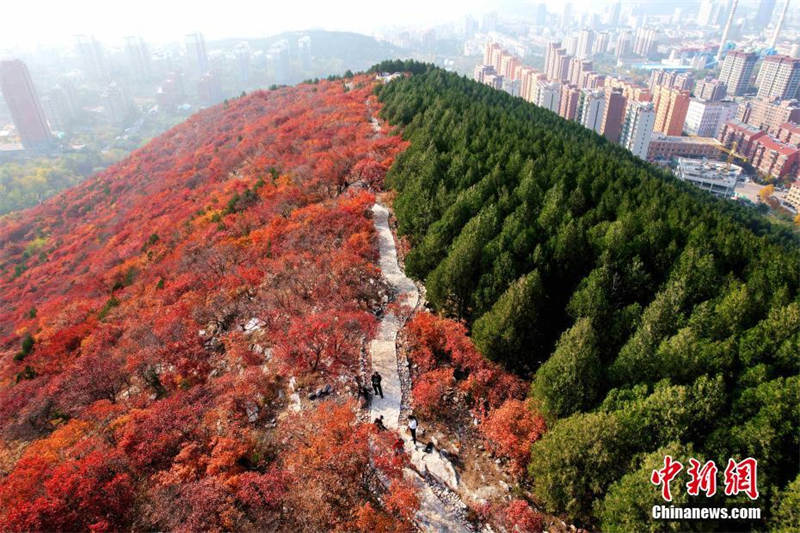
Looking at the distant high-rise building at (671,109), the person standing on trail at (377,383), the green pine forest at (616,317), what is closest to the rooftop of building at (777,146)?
the distant high-rise building at (671,109)

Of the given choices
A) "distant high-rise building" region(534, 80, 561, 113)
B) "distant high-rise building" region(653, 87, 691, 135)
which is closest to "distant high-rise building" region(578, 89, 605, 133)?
"distant high-rise building" region(534, 80, 561, 113)

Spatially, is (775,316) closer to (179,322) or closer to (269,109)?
(179,322)

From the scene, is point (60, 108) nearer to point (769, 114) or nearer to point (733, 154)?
point (733, 154)

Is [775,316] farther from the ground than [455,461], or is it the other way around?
[775,316]

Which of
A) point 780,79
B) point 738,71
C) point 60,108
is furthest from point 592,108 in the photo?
point 60,108

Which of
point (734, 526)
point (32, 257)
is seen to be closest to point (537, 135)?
point (734, 526)

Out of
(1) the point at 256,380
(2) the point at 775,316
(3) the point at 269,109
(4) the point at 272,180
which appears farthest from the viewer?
(3) the point at 269,109

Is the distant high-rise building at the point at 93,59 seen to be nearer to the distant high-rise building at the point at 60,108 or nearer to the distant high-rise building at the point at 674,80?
the distant high-rise building at the point at 60,108
